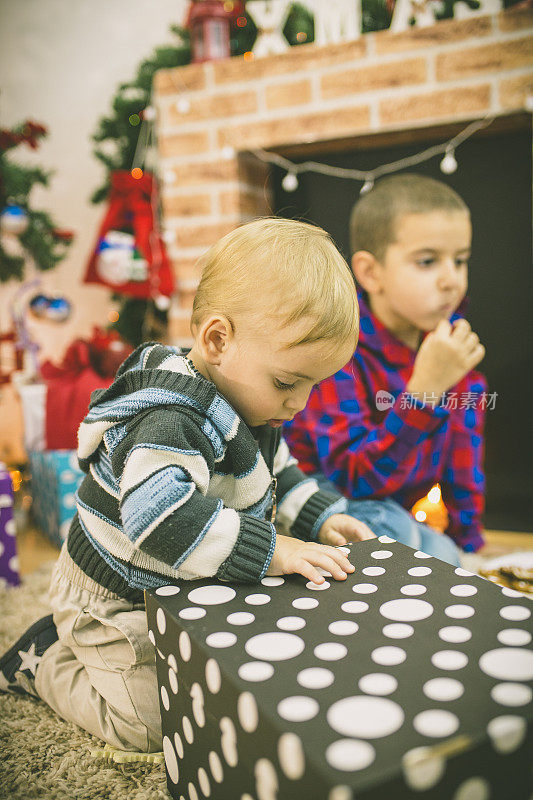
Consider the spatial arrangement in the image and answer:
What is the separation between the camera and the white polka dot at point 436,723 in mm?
414

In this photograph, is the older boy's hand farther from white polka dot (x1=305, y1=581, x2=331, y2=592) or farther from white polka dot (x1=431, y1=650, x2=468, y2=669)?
white polka dot (x1=431, y1=650, x2=468, y2=669)

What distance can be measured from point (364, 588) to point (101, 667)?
0.40 m

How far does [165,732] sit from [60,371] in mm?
1309

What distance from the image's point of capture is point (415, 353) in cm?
136

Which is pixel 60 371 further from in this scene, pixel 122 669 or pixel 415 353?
pixel 122 669

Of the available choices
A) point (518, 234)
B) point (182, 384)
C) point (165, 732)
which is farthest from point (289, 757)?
point (518, 234)

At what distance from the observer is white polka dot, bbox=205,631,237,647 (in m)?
0.54

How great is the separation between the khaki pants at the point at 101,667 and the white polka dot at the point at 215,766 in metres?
0.26

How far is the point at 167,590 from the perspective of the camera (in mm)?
650

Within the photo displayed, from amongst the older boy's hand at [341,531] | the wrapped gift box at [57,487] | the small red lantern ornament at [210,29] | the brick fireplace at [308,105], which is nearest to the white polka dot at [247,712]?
the older boy's hand at [341,531]

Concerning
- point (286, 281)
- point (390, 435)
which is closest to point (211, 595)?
point (286, 281)

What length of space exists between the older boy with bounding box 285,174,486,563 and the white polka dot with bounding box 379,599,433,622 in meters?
0.55

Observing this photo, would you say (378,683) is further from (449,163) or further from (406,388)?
(449,163)

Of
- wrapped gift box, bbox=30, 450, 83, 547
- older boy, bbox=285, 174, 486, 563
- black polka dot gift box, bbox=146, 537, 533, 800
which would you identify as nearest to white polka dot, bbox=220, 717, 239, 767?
black polka dot gift box, bbox=146, 537, 533, 800
